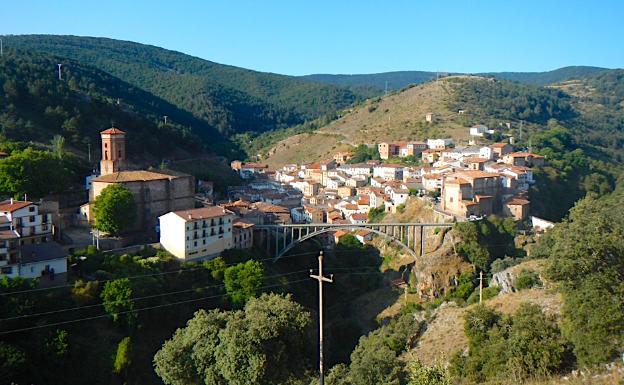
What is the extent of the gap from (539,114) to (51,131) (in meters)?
74.9

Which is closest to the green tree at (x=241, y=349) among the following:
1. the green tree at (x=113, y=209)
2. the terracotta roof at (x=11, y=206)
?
the terracotta roof at (x=11, y=206)

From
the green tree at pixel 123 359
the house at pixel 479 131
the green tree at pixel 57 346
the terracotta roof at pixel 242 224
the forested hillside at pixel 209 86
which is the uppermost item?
the forested hillside at pixel 209 86

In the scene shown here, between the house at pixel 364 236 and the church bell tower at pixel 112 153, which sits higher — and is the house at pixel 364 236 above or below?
below

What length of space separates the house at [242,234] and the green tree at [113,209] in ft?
21.0

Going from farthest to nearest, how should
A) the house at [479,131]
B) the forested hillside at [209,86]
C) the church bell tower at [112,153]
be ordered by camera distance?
the forested hillside at [209,86] → the house at [479,131] → the church bell tower at [112,153]

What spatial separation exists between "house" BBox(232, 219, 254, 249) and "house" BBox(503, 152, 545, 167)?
28.7 m

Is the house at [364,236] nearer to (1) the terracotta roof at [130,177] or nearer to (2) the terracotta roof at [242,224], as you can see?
(2) the terracotta roof at [242,224]

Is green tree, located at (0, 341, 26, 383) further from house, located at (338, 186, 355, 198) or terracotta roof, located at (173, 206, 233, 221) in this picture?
house, located at (338, 186, 355, 198)

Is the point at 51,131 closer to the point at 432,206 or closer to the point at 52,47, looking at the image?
the point at 432,206

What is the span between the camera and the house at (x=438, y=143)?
7025 centimetres

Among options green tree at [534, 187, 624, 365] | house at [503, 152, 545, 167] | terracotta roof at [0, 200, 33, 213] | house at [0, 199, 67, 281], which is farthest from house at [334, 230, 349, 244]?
green tree at [534, 187, 624, 365]

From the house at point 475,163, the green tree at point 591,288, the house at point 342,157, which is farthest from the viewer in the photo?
the house at point 342,157

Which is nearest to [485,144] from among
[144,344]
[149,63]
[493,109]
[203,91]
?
[493,109]

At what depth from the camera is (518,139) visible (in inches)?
2928
